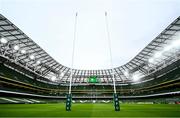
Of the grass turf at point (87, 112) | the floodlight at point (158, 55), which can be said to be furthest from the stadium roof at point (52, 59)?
the grass turf at point (87, 112)

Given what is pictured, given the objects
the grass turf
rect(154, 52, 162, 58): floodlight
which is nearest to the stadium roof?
rect(154, 52, 162, 58): floodlight

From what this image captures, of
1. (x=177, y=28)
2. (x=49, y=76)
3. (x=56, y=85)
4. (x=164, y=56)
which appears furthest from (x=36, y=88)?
(x=177, y=28)

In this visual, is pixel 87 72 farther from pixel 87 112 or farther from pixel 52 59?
pixel 87 112

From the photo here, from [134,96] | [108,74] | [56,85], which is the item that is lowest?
[134,96]

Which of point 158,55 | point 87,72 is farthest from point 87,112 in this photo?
point 87,72

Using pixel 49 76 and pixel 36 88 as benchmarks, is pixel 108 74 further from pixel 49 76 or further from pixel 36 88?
pixel 36 88

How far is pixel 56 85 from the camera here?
79.1 meters

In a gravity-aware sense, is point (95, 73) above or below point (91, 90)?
above

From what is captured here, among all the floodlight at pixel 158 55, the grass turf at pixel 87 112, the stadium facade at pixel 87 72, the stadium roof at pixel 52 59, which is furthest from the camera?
the floodlight at pixel 158 55

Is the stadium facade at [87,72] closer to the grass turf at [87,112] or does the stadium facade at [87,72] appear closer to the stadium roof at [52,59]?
the stadium roof at [52,59]

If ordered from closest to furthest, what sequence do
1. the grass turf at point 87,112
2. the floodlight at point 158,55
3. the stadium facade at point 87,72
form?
the grass turf at point 87,112 < the stadium facade at point 87,72 < the floodlight at point 158,55

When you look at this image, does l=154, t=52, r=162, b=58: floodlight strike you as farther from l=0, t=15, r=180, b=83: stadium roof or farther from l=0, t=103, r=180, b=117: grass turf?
l=0, t=103, r=180, b=117: grass turf

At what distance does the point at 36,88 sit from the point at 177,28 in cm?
4987

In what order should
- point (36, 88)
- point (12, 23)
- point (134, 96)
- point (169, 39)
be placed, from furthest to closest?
point (134, 96), point (36, 88), point (169, 39), point (12, 23)
